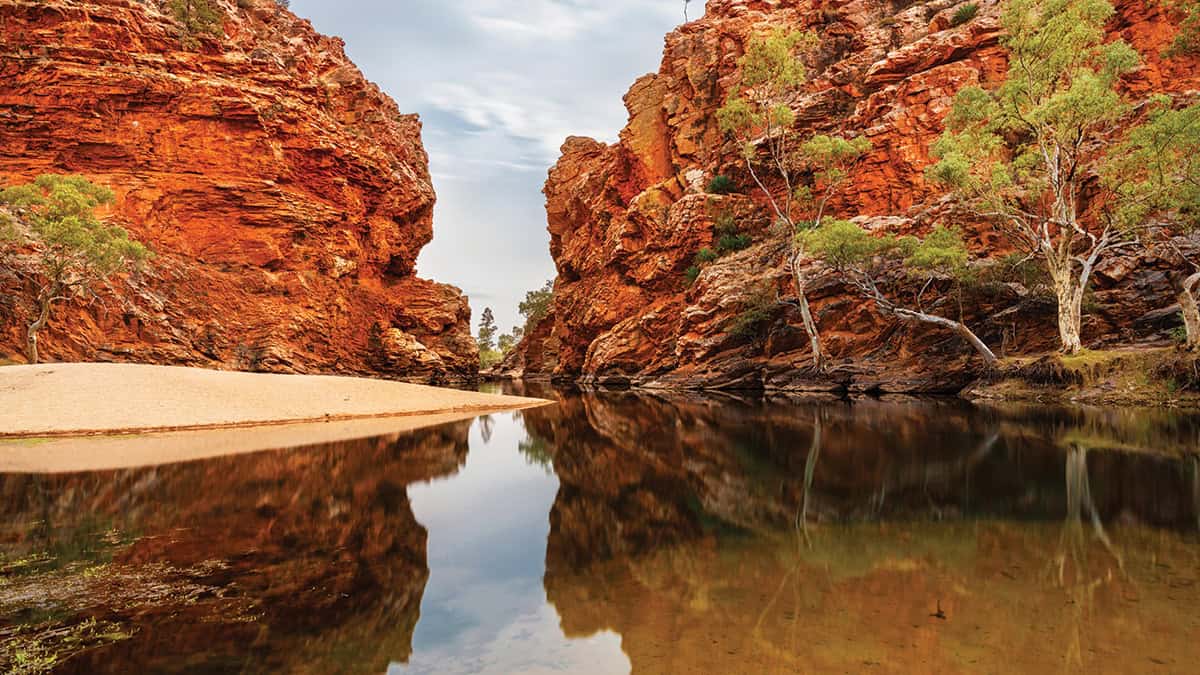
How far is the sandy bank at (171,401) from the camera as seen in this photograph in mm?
15799

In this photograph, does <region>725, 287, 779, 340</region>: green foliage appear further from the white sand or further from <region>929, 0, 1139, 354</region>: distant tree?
the white sand

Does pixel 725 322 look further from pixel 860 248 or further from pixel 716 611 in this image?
pixel 716 611

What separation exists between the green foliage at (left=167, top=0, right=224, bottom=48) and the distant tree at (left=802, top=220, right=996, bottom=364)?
4776 cm

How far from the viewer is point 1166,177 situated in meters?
20.8

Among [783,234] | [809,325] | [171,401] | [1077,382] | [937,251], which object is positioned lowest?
[171,401]

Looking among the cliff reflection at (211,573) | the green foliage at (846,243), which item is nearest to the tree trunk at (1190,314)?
the green foliage at (846,243)

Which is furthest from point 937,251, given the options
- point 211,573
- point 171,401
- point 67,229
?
point 67,229

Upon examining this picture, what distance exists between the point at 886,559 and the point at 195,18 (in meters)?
59.4

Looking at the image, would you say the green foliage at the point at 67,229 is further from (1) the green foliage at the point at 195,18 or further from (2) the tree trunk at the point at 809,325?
(2) the tree trunk at the point at 809,325

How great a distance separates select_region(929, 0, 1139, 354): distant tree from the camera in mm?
21688

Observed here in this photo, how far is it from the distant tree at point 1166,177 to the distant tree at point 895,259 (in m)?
5.63

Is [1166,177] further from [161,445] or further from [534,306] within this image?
[534,306]

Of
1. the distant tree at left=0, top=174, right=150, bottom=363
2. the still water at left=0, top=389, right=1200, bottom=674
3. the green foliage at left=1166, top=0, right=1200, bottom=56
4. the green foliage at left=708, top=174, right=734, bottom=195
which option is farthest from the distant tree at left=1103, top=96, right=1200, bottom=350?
the distant tree at left=0, top=174, right=150, bottom=363

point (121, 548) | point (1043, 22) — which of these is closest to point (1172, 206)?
point (1043, 22)
